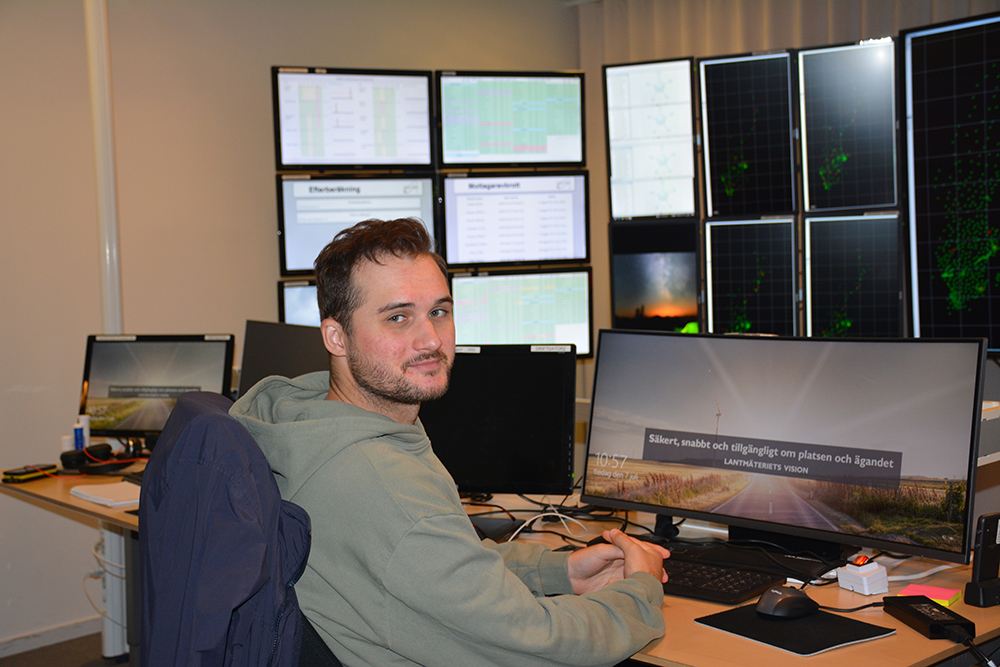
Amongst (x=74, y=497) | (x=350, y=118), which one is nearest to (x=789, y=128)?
(x=350, y=118)

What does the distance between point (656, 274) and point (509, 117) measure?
0.87 m

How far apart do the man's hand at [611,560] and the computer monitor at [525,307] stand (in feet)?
6.22

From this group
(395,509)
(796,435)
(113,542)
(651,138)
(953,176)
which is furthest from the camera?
(651,138)

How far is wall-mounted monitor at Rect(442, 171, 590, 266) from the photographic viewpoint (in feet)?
10.9

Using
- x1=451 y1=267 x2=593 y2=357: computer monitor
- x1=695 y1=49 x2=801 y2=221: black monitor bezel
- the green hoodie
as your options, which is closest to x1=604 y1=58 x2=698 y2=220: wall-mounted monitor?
x1=695 y1=49 x2=801 y2=221: black monitor bezel

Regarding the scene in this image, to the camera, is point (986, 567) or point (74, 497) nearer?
point (986, 567)

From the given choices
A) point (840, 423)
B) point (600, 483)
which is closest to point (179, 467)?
point (600, 483)

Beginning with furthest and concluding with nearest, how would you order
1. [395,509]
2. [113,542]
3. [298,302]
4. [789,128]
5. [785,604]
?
[298,302], [789,128], [113,542], [785,604], [395,509]

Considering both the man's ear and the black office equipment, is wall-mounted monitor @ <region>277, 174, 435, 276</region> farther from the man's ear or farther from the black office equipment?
the black office equipment

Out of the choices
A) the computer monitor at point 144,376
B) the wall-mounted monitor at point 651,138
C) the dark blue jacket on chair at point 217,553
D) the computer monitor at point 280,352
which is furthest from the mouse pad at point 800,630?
the wall-mounted monitor at point 651,138

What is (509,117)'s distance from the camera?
3342 mm

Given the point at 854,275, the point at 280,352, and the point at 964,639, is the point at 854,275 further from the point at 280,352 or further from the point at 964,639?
the point at 280,352

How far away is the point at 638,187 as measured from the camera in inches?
128

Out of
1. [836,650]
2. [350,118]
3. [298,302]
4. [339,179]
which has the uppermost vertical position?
[350,118]
